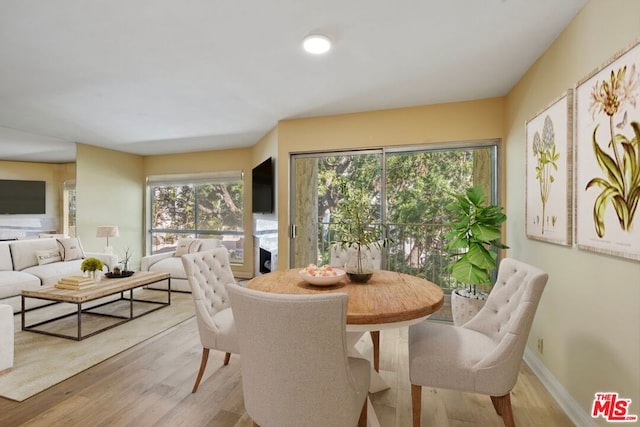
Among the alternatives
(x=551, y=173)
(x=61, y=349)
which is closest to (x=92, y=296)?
(x=61, y=349)

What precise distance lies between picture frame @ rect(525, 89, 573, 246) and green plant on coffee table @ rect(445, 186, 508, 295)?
0.28 m

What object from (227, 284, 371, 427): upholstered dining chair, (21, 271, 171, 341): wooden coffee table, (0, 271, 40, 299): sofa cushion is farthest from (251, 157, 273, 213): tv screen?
(227, 284, 371, 427): upholstered dining chair

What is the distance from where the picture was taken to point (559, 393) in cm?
201

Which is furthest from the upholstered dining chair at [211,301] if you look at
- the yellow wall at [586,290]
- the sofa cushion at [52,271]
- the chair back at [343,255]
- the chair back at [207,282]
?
the sofa cushion at [52,271]

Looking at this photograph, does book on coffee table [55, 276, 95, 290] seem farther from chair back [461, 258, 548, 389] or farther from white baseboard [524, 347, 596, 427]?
white baseboard [524, 347, 596, 427]

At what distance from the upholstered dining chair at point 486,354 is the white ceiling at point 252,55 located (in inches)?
64.6

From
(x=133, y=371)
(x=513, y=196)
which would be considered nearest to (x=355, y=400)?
(x=133, y=371)

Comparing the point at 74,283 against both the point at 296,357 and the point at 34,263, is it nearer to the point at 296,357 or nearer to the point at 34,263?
the point at 34,263

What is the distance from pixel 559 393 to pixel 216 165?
5.92 m

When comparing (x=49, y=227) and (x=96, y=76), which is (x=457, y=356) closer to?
(x=96, y=76)

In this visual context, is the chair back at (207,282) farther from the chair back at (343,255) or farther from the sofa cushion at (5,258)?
the sofa cushion at (5,258)

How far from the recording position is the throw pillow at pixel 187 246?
5121mm

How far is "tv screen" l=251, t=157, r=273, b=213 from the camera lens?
4.32 metres

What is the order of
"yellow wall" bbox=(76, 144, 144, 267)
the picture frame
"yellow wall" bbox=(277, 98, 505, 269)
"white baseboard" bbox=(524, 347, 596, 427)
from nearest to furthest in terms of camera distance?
"white baseboard" bbox=(524, 347, 596, 427), the picture frame, "yellow wall" bbox=(277, 98, 505, 269), "yellow wall" bbox=(76, 144, 144, 267)
